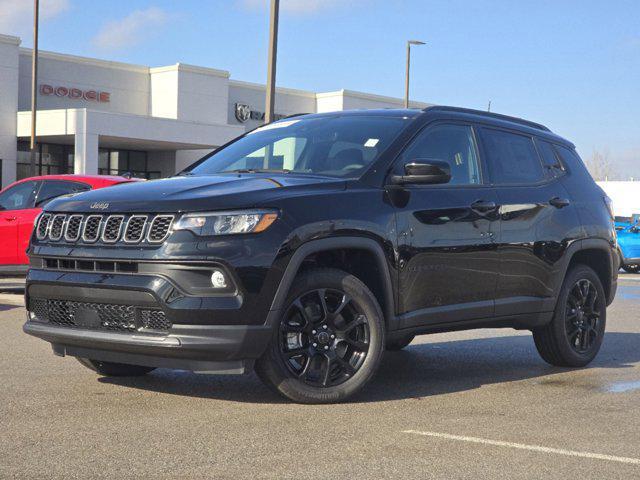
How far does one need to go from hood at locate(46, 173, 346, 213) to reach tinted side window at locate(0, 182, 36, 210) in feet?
26.1

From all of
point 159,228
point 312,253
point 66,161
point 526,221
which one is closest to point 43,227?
point 159,228

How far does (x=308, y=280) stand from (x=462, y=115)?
218 cm

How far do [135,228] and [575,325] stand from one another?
4.04 metres

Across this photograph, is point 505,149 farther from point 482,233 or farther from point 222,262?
point 222,262

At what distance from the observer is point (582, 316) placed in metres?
8.39

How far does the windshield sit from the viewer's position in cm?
681

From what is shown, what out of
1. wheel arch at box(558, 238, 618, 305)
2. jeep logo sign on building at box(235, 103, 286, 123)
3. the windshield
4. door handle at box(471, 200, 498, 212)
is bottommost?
wheel arch at box(558, 238, 618, 305)

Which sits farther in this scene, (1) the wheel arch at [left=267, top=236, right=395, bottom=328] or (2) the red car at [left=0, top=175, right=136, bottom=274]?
(2) the red car at [left=0, top=175, right=136, bottom=274]

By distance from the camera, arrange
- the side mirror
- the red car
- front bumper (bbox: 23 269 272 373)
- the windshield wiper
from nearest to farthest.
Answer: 1. front bumper (bbox: 23 269 272 373)
2. the side mirror
3. the windshield wiper
4. the red car

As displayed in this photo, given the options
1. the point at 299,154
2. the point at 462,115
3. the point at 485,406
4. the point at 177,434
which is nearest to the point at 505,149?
the point at 462,115

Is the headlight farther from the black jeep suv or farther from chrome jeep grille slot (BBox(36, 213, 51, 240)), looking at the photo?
chrome jeep grille slot (BBox(36, 213, 51, 240))

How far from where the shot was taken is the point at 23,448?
4961 mm

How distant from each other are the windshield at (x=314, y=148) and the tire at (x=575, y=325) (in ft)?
7.04

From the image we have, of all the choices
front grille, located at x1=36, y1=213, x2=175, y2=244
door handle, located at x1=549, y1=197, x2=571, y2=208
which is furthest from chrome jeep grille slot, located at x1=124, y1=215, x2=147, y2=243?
door handle, located at x1=549, y1=197, x2=571, y2=208
